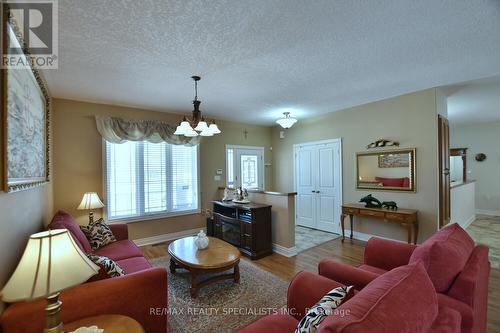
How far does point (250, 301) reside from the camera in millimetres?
2459

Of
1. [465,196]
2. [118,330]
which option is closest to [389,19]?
[118,330]

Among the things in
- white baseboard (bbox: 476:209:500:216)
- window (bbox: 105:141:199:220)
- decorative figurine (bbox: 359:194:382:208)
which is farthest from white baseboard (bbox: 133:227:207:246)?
white baseboard (bbox: 476:209:500:216)

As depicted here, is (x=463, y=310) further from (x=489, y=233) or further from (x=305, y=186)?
(x=489, y=233)

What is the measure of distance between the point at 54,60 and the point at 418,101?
5014 mm

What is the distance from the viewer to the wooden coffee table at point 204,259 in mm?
2445

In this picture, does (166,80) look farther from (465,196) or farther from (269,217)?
(465,196)

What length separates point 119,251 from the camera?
276cm

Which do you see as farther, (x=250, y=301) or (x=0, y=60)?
(x=250, y=301)

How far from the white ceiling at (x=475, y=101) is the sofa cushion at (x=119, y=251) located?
512 cm

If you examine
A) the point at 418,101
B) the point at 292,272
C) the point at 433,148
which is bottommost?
the point at 292,272

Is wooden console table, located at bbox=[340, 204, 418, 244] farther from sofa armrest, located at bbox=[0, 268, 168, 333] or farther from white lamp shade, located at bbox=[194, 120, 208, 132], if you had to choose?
sofa armrest, located at bbox=[0, 268, 168, 333]

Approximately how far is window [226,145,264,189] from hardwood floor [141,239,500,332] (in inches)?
86.9

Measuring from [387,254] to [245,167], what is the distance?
411 cm

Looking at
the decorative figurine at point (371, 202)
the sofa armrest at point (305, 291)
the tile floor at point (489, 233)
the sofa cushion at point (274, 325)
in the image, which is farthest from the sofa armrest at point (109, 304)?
the tile floor at point (489, 233)
